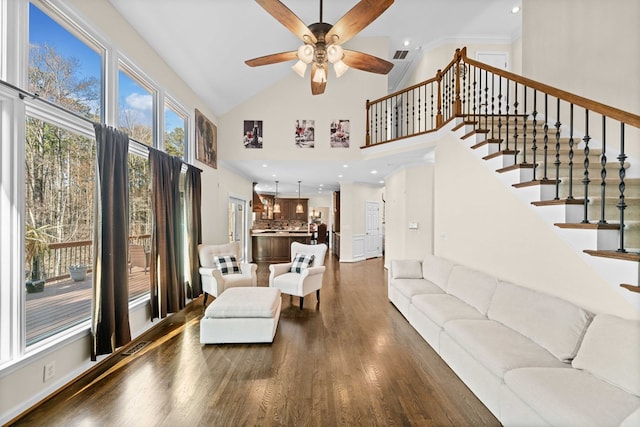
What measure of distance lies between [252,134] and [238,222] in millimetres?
3015

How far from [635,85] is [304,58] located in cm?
350

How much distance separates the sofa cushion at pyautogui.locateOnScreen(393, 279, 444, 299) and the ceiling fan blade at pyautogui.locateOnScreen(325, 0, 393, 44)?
A: 3.16 m

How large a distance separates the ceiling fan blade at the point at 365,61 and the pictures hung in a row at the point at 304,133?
2953 mm

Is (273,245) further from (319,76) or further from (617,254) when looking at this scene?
(617,254)

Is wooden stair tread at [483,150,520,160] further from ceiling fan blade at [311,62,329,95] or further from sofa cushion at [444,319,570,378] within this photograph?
ceiling fan blade at [311,62,329,95]

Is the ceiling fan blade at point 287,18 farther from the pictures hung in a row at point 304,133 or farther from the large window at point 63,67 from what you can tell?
the pictures hung in a row at point 304,133

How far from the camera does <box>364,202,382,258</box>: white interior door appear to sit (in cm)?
970

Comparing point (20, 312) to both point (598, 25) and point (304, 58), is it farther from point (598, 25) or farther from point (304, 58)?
point (598, 25)

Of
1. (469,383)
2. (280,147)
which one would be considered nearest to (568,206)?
(469,383)

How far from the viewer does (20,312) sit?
2072mm

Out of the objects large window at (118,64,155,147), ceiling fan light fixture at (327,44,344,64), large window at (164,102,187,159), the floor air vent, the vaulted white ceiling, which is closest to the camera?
ceiling fan light fixture at (327,44,344,64)

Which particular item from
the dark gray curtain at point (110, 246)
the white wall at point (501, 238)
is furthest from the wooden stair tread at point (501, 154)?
the dark gray curtain at point (110, 246)

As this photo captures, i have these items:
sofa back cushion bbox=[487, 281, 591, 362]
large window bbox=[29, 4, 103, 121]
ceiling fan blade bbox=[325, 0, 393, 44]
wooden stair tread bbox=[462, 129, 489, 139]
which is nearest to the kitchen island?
wooden stair tread bbox=[462, 129, 489, 139]

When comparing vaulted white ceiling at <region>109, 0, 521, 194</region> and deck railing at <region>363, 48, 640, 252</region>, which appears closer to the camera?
deck railing at <region>363, 48, 640, 252</region>
